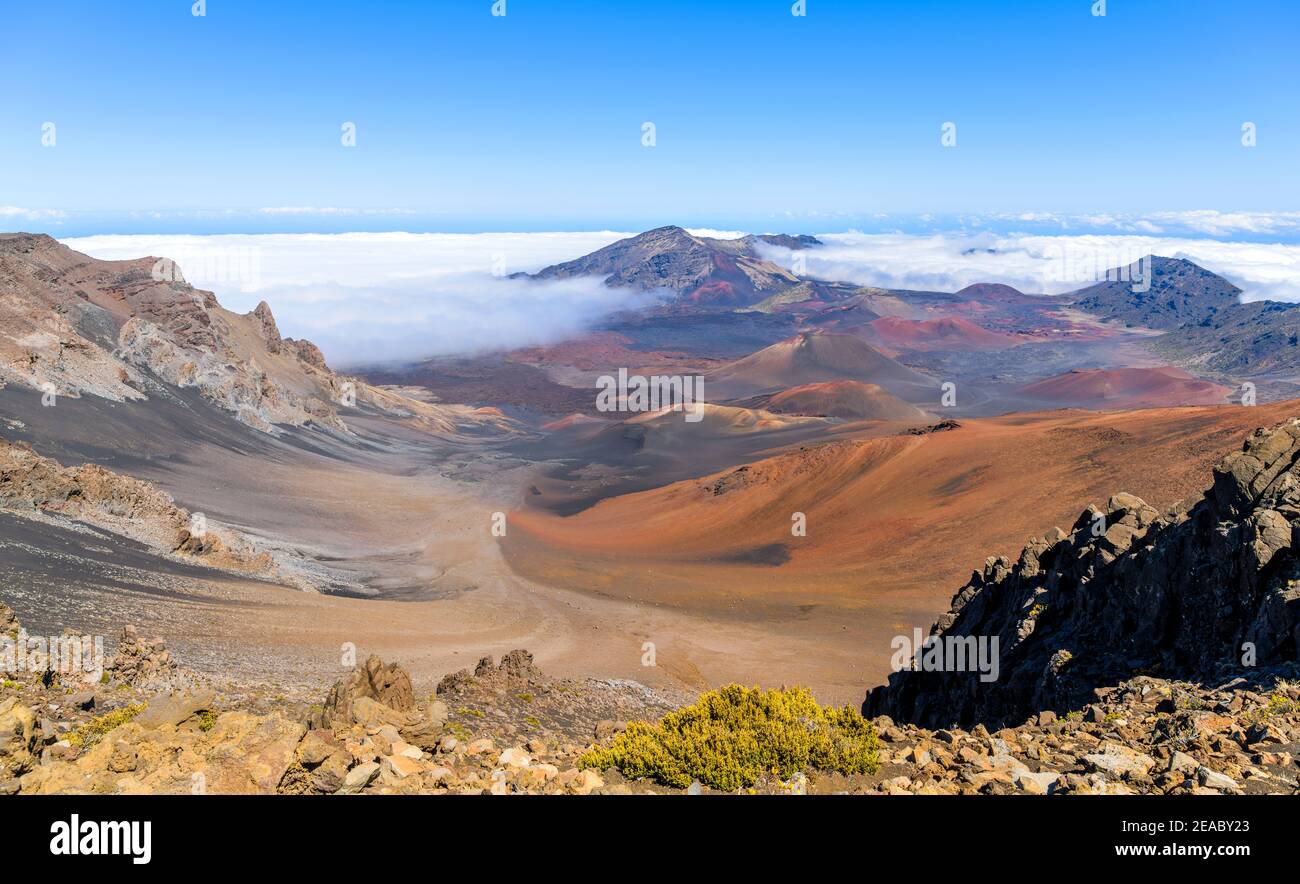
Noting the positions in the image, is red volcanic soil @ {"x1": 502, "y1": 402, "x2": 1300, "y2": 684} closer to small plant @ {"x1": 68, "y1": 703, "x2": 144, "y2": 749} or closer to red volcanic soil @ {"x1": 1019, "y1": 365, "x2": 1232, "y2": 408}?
small plant @ {"x1": 68, "y1": 703, "x2": 144, "y2": 749}

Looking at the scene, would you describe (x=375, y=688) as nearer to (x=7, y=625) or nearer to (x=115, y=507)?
(x=7, y=625)

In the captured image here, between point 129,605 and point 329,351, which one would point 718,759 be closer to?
point 129,605

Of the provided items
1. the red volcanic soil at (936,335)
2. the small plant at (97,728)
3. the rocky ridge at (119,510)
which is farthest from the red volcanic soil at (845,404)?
the red volcanic soil at (936,335)

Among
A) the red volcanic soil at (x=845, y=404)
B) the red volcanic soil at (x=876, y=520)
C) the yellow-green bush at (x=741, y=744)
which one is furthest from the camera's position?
the red volcanic soil at (x=845, y=404)

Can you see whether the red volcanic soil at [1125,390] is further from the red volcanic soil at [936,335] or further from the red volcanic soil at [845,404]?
the red volcanic soil at [936,335]

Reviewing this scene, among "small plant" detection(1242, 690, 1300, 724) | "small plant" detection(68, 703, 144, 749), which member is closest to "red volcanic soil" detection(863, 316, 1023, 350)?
"small plant" detection(1242, 690, 1300, 724)
